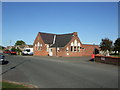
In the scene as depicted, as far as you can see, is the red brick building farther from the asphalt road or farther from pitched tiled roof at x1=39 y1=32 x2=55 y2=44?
the asphalt road

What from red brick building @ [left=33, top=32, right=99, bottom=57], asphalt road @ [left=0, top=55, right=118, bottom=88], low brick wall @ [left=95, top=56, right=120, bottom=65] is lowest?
asphalt road @ [left=0, top=55, right=118, bottom=88]

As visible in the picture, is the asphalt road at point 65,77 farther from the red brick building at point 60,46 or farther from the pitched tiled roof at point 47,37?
the pitched tiled roof at point 47,37

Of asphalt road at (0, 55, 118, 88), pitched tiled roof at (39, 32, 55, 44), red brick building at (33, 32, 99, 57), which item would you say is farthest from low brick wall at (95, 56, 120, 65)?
pitched tiled roof at (39, 32, 55, 44)

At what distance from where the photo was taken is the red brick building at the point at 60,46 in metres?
44.7

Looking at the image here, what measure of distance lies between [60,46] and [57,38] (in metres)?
8.30

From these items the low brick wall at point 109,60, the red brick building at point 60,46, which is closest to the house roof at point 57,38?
the red brick building at point 60,46

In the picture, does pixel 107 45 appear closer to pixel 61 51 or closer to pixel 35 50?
pixel 61 51

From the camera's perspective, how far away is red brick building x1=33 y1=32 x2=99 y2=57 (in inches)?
1759

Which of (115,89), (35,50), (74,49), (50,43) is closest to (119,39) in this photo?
(74,49)

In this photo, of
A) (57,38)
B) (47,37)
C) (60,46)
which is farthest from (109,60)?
(47,37)

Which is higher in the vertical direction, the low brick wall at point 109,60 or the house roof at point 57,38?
the house roof at point 57,38

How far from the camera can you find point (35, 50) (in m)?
55.1

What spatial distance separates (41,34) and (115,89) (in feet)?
154

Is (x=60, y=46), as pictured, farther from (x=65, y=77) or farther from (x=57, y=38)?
(x=65, y=77)
